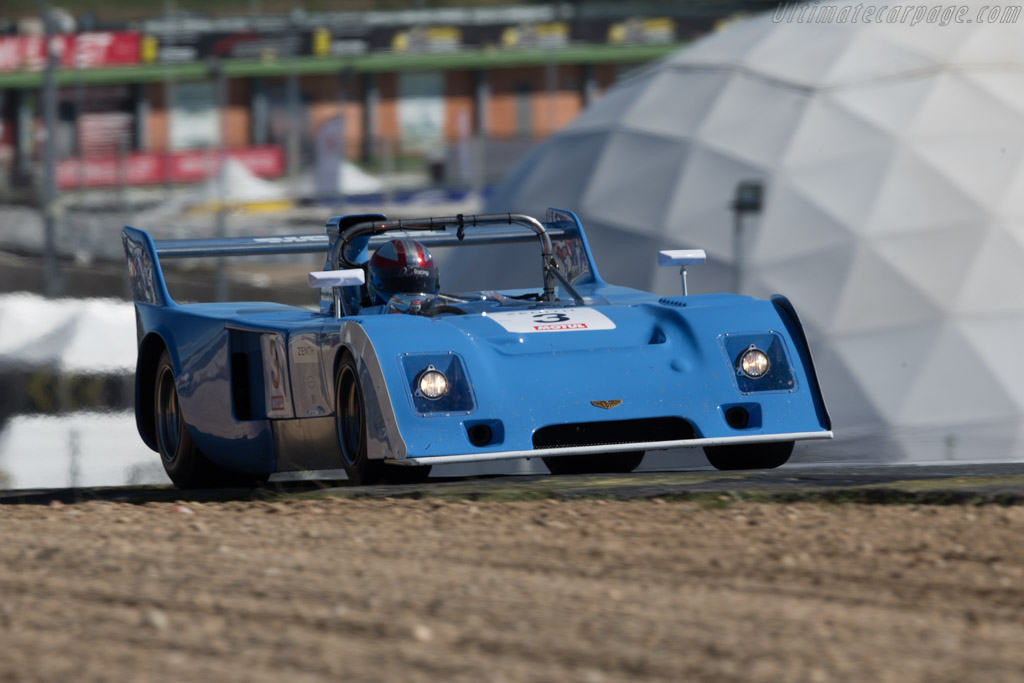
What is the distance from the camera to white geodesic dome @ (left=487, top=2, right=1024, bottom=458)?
21.6 meters

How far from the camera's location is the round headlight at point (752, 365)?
825 centimetres

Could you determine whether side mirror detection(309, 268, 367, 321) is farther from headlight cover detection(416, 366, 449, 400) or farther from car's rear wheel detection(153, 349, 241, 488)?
car's rear wheel detection(153, 349, 241, 488)

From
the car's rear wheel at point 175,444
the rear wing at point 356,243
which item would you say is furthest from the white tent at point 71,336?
the car's rear wheel at point 175,444

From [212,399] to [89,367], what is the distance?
696cm

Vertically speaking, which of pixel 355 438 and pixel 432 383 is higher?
pixel 432 383

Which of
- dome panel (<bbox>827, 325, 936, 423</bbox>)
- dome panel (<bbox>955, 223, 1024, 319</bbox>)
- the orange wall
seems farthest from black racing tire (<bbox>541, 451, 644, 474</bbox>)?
the orange wall

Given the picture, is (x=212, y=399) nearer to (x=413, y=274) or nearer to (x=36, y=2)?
(x=413, y=274)

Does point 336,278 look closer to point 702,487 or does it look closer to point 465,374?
point 465,374

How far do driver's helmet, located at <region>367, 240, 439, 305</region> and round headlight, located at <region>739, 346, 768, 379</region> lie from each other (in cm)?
182

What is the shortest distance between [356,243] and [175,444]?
1.72 meters

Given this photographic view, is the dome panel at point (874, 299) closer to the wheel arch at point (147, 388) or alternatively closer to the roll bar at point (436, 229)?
the roll bar at point (436, 229)

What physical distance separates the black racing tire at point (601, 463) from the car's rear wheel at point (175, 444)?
6.30ft

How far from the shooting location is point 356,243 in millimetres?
→ 9539

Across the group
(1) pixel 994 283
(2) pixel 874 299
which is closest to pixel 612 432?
(2) pixel 874 299
